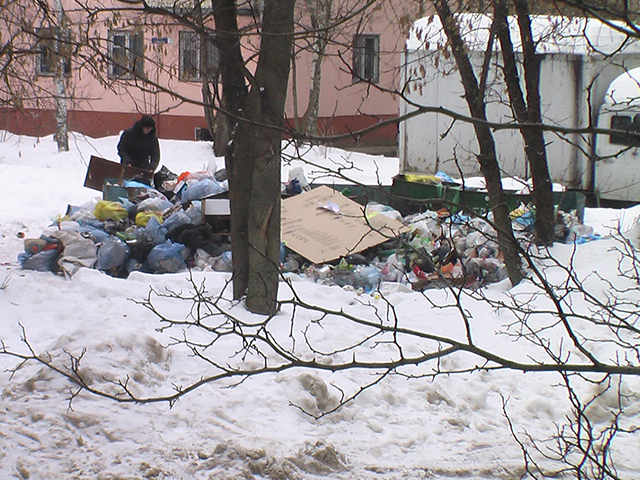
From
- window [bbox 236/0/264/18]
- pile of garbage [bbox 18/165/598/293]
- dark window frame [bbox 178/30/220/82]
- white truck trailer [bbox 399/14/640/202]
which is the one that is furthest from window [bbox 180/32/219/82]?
white truck trailer [bbox 399/14/640/202]

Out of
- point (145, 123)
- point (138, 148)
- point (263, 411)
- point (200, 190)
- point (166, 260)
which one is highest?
point (145, 123)

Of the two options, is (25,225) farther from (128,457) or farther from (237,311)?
(128,457)

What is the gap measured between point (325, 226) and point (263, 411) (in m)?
4.53

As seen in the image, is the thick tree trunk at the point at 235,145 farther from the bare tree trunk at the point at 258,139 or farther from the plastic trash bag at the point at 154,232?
the plastic trash bag at the point at 154,232

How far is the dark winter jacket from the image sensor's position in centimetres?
1114

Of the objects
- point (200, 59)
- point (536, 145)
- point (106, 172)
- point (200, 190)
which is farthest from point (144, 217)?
point (536, 145)

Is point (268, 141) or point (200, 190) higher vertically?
point (268, 141)

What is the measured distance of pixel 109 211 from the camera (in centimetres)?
883

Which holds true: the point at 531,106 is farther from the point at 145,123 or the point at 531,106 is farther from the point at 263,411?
the point at 145,123

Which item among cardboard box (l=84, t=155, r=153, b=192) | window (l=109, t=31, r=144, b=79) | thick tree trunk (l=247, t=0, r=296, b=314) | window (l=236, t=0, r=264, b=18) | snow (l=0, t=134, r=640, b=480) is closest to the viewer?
window (l=109, t=31, r=144, b=79)

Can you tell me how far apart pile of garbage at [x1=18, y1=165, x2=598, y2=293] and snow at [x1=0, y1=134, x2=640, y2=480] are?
1.53 metres

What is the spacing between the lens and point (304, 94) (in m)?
21.9

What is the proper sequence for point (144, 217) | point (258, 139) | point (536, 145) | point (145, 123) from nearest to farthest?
point (258, 139)
point (536, 145)
point (144, 217)
point (145, 123)

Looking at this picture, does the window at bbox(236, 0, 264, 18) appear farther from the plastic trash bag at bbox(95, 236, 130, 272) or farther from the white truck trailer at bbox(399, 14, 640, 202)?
the white truck trailer at bbox(399, 14, 640, 202)
